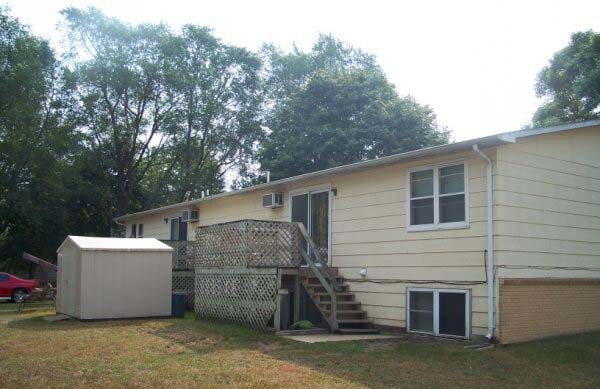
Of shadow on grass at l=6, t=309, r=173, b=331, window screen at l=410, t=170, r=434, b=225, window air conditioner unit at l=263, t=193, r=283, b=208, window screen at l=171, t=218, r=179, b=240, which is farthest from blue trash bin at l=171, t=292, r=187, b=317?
window screen at l=171, t=218, r=179, b=240

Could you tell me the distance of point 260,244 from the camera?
1255 centimetres

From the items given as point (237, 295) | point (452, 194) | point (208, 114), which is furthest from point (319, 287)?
point (208, 114)

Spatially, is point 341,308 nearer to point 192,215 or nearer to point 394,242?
point 394,242

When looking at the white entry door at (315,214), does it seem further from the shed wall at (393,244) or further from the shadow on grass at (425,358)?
the shadow on grass at (425,358)

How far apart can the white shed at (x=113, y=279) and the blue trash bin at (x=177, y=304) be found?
0.51ft

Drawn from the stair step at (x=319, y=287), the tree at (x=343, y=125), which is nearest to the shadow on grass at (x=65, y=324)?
the stair step at (x=319, y=287)

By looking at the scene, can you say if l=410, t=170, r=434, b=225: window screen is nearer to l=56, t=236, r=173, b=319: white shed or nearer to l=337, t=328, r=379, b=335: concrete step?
l=337, t=328, r=379, b=335: concrete step

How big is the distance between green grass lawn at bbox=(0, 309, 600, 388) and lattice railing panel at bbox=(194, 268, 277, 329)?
0.72m

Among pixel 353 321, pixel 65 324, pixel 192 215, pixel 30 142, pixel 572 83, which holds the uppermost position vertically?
pixel 572 83

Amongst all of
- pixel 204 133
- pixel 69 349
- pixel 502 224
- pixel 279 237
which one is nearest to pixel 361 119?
pixel 204 133

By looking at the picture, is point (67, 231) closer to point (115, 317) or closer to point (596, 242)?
point (115, 317)

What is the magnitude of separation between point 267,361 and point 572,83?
68.2 ft

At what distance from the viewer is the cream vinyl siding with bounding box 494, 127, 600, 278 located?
33.8 feet

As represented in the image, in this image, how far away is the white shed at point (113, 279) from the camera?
1391 cm
